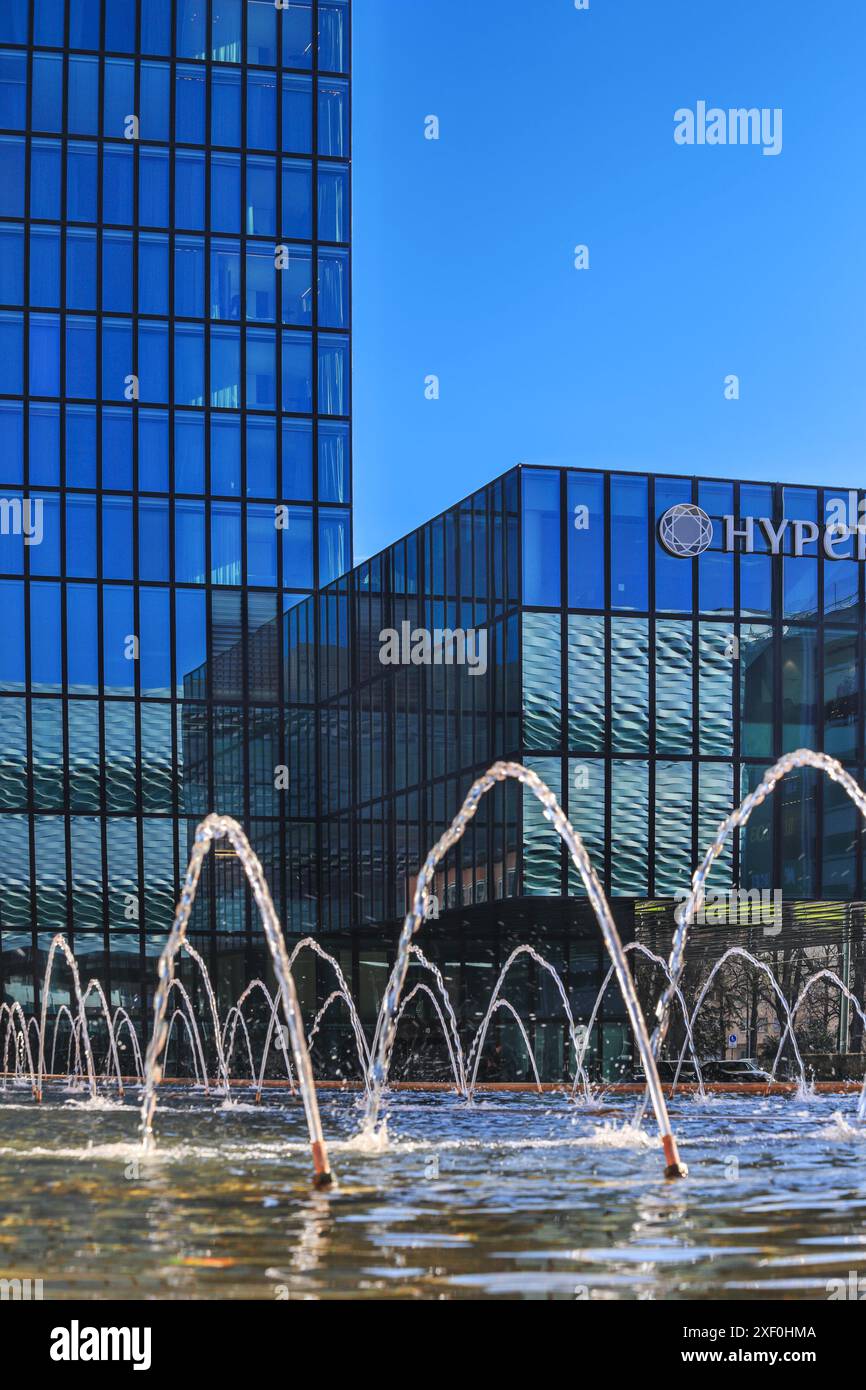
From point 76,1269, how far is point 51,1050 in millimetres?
38375

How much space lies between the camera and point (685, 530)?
35.2 metres

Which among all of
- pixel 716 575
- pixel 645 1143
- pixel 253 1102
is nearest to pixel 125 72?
pixel 716 575

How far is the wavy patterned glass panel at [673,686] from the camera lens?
35.2 m

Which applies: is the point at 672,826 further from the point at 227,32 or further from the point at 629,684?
the point at 227,32

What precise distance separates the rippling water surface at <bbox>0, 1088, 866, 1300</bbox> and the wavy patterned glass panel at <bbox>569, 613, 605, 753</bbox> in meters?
13.9

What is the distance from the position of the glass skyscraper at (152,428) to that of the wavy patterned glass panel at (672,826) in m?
14.0

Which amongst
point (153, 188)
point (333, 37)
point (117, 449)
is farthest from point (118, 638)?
point (333, 37)

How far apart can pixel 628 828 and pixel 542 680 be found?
3.09 metres

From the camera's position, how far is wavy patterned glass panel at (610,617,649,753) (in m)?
34.9

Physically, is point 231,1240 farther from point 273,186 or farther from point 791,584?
point 273,186

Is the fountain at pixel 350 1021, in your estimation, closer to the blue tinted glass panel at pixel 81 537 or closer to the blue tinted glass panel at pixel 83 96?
the blue tinted glass panel at pixel 81 537

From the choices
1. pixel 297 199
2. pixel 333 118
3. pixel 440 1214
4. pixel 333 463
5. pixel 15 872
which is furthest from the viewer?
pixel 333 118

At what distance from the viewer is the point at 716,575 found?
35.5m

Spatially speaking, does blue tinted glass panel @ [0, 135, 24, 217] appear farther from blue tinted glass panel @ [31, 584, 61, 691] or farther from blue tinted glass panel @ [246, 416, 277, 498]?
blue tinted glass panel @ [31, 584, 61, 691]
